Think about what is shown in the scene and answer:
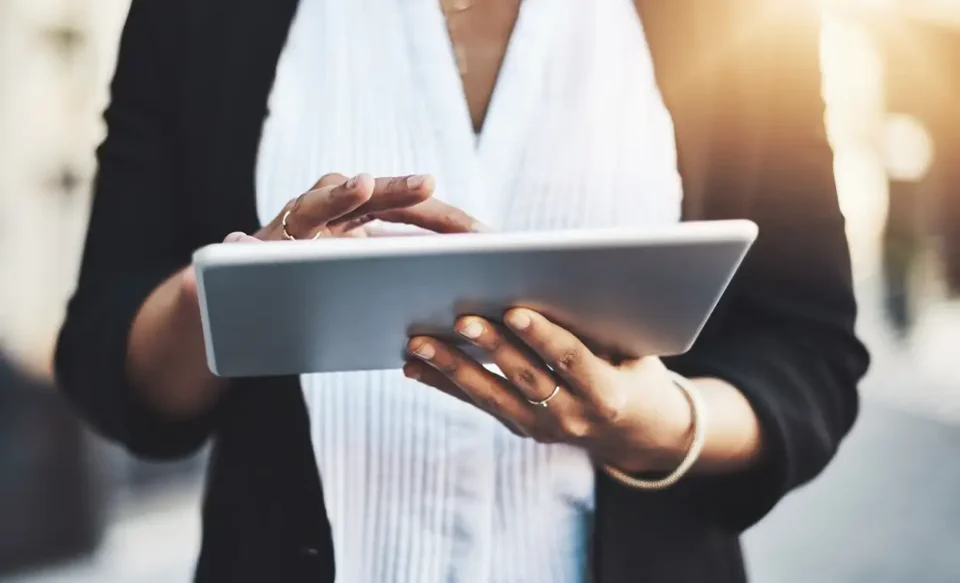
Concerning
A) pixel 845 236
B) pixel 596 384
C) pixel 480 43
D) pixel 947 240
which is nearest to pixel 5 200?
pixel 480 43

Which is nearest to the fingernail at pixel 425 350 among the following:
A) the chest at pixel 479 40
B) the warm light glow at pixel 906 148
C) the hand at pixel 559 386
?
the hand at pixel 559 386

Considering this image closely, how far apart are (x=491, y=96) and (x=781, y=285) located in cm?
26

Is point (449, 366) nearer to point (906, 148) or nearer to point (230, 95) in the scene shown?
point (230, 95)

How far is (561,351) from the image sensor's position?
1.39 feet

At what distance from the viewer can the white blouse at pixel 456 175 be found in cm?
61

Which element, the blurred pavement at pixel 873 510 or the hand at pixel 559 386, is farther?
the blurred pavement at pixel 873 510

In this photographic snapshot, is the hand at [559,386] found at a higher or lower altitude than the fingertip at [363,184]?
lower

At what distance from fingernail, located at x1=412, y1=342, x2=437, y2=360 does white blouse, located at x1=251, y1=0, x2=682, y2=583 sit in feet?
0.58

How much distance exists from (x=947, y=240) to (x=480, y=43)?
1.42 ft

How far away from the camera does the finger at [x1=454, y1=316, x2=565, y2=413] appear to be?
42cm

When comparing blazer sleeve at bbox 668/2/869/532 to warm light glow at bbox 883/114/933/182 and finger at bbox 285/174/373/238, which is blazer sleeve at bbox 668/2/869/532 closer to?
warm light glow at bbox 883/114/933/182

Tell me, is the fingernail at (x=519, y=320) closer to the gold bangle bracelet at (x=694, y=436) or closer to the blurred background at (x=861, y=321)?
the gold bangle bracelet at (x=694, y=436)

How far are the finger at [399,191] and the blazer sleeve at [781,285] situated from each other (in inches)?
11.6

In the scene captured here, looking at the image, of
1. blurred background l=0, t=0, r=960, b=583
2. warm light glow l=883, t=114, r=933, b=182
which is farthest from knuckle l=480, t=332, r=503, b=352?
warm light glow l=883, t=114, r=933, b=182
